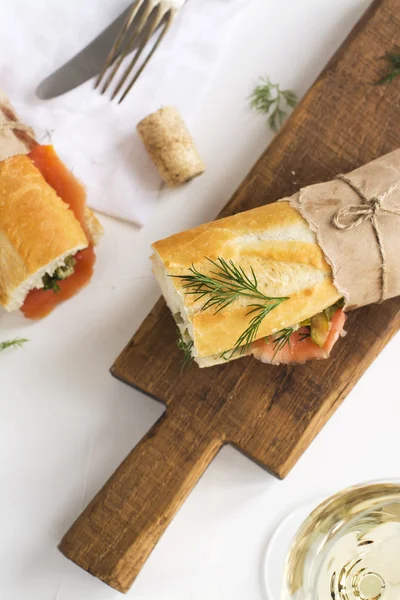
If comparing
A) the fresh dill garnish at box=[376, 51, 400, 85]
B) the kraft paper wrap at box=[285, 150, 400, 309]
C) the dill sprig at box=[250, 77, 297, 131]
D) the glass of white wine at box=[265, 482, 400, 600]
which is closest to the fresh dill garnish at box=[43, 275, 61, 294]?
the kraft paper wrap at box=[285, 150, 400, 309]

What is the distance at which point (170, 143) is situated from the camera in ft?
8.00

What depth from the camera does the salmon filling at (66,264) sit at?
240 centimetres

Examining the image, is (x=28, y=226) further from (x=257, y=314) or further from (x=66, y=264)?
(x=257, y=314)

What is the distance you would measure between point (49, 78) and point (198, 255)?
1.09 meters

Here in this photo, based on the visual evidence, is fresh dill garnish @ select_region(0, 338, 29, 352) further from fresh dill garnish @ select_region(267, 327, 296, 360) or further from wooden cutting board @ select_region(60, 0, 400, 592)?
fresh dill garnish @ select_region(267, 327, 296, 360)

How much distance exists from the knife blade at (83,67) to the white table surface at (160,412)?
453 mm

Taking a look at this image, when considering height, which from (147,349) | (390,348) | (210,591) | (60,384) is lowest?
(210,591)

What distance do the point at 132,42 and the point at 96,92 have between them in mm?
248

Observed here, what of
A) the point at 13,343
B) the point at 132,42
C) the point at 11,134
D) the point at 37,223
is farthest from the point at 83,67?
the point at 13,343

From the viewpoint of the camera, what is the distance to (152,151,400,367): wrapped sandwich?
6.69 ft

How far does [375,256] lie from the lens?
2.12 m

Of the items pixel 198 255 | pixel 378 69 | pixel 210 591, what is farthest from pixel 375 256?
pixel 210 591

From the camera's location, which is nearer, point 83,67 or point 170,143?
point 170,143

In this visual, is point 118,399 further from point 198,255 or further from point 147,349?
point 198,255
